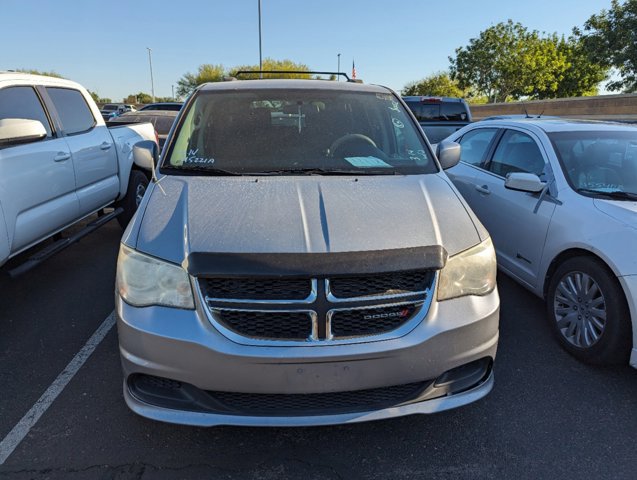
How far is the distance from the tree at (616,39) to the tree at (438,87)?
20043 millimetres

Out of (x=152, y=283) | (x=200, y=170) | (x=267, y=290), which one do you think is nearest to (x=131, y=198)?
(x=200, y=170)

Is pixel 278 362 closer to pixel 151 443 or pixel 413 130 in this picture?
pixel 151 443

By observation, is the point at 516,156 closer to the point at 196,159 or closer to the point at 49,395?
the point at 196,159

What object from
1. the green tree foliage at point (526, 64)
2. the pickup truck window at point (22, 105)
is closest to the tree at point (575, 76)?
the green tree foliage at point (526, 64)

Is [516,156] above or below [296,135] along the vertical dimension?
below

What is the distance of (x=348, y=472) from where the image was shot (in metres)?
2.36

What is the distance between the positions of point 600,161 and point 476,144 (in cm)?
157

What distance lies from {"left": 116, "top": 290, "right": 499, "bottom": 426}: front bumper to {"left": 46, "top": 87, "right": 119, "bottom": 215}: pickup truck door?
3.19 m

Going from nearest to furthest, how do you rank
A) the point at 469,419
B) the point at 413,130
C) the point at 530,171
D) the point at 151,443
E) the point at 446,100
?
1. the point at 151,443
2. the point at 469,419
3. the point at 413,130
4. the point at 530,171
5. the point at 446,100

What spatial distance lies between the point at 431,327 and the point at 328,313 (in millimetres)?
485

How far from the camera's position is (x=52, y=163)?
4.30 m

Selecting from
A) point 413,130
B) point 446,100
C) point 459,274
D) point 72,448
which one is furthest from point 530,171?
point 446,100

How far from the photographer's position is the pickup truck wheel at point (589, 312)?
302 centimetres

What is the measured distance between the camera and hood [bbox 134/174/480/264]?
228 cm
